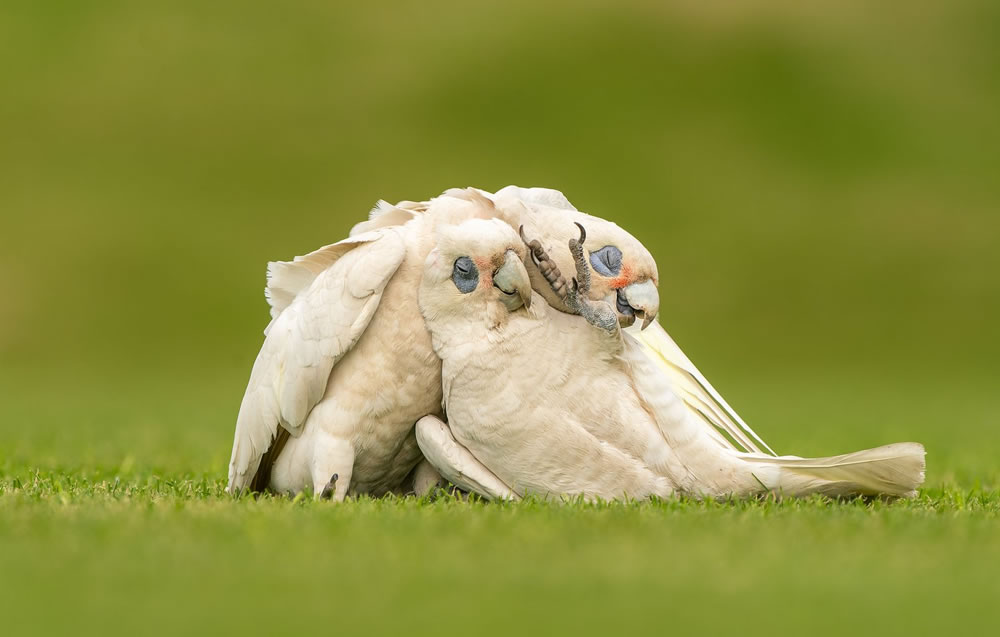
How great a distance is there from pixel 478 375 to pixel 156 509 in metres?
1.52

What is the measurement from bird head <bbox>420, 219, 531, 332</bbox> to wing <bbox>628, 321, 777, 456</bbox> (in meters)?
0.80

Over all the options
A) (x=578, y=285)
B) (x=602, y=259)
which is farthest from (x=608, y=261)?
(x=578, y=285)

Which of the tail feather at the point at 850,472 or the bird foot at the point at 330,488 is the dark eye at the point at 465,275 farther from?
the tail feather at the point at 850,472

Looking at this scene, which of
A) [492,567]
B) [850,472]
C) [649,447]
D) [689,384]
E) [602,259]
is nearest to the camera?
[492,567]

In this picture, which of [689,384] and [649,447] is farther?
[689,384]

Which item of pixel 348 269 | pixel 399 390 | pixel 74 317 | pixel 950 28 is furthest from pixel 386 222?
pixel 950 28

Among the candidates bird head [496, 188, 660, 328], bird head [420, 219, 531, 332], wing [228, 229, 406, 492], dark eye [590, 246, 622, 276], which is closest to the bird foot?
wing [228, 229, 406, 492]

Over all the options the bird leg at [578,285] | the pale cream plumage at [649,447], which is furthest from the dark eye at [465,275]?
the bird leg at [578,285]

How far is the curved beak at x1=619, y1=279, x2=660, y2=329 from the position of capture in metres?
5.92

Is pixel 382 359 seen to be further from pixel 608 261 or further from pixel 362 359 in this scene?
pixel 608 261

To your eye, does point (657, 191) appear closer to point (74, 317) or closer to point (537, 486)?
point (74, 317)

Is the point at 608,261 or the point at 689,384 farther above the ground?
the point at 608,261

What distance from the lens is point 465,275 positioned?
5844mm

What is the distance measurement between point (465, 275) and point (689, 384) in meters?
1.45
